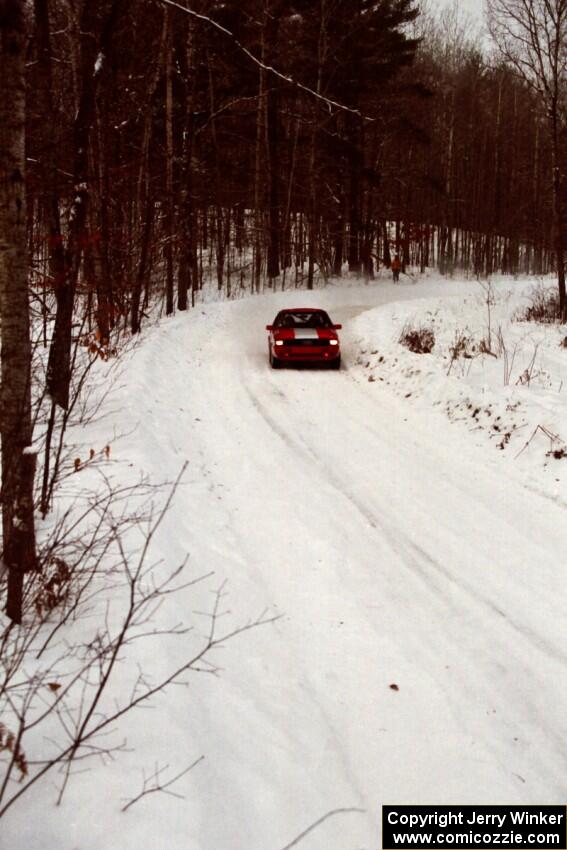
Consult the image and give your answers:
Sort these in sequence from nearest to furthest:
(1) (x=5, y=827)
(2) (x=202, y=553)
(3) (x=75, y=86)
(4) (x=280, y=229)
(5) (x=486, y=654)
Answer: (1) (x=5, y=827)
(5) (x=486, y=654)
(2) (x=202, y=553)
(3) (x=75, y=86)
(4) (x=280, y=229)

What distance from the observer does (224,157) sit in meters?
30.1

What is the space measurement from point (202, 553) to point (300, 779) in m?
2.55

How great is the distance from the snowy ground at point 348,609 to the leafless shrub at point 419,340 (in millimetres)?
2121

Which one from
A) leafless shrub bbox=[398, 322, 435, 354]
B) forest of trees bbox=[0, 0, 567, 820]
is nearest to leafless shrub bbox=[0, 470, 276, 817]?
forest of trees bbox=[0, 0, 567, 820]

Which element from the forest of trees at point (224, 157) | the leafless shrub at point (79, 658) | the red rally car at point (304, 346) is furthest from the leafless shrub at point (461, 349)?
the leafless shrub at point (79, 658)

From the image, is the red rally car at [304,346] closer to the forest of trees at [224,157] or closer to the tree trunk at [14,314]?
the forest of trees at [224,157]

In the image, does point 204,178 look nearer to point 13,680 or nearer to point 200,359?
point 200,359

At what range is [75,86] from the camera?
43.5 ft

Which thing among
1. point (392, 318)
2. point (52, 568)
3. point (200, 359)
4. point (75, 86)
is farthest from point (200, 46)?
point (52, 568)

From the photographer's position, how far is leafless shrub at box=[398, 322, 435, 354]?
13.1m

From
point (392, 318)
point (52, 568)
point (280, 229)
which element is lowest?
point (52, 568)

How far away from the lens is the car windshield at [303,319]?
1419 cm

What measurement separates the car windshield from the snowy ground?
11.8 feet

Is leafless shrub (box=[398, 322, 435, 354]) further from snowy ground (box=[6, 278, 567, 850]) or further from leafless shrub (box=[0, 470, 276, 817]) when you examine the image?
leafless shrub (box=[0, 470, 276, 817])
